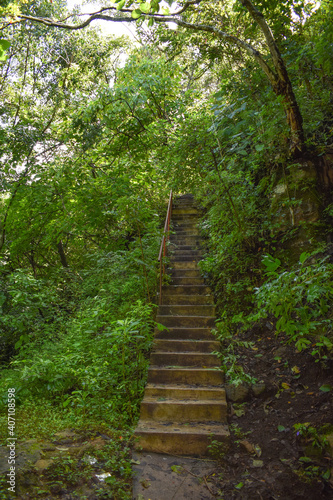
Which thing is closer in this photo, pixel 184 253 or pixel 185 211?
pixel 184 253

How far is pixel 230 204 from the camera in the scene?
5.30m

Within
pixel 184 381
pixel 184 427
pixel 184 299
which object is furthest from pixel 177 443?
pixel 184 299

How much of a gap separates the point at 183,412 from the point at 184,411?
0.7 inches

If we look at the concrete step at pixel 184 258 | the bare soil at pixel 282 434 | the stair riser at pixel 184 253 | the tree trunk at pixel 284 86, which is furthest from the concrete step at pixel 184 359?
the tree trunk at pixel 284 86

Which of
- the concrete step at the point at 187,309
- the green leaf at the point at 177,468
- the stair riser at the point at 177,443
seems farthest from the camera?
the concrete step at the point at 187,309

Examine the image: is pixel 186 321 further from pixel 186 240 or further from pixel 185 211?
pixel 185 211

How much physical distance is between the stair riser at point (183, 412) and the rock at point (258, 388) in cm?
40

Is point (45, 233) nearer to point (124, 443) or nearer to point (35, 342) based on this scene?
point (35, 342)

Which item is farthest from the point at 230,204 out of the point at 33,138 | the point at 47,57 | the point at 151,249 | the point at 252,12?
the point at 47,57

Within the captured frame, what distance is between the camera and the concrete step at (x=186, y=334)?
504 centimetres

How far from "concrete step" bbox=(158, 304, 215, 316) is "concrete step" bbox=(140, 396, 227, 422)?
189 centimetres

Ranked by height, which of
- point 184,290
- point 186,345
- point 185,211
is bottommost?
point 186,345

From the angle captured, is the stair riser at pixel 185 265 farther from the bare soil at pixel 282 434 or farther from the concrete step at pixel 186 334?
the bare soil at pixel 282 434

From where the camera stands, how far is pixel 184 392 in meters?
4.04
